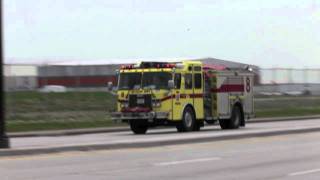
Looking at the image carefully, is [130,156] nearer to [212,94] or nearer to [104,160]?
[104,160]

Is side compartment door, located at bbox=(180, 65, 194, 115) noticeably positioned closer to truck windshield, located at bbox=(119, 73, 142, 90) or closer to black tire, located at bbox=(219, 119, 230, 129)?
truck windshield, located at bbox=(119, 73, 142, 90)

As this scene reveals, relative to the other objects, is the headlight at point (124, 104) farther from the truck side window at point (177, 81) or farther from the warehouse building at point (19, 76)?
the warehouse building at point (19, 76)

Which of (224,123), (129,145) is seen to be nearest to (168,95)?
(224,123)

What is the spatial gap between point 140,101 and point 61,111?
1314 cm

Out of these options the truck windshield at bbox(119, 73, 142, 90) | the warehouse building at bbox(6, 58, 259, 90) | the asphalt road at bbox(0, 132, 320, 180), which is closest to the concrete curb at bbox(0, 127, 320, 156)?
the asphalt road at bbox(0, 132, 320, 180)

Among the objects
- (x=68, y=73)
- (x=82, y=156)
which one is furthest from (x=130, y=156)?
(x=68, y=73)

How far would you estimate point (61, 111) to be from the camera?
40.6 m

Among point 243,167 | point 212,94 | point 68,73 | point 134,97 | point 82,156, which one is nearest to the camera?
point 243,167

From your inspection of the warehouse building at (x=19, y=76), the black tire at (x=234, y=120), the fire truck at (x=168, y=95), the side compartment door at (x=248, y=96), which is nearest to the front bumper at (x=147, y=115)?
the fire truck at (x=168, y=95)

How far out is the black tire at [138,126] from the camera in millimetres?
28742

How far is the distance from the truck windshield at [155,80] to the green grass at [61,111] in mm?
2544

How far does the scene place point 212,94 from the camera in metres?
30.4

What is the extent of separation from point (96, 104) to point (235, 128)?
14335 mm

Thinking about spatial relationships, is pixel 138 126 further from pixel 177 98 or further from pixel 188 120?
pixel 177 98
